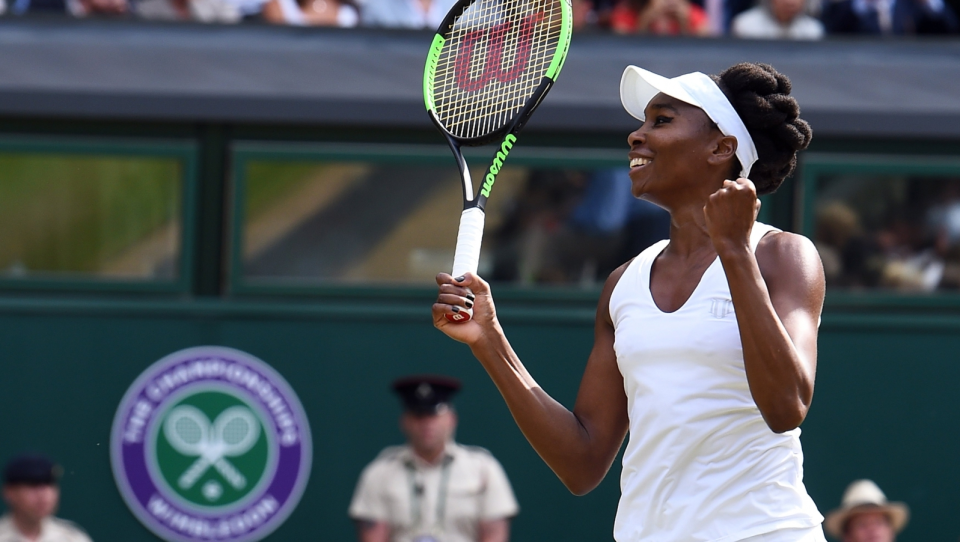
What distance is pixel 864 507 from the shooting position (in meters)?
5.09

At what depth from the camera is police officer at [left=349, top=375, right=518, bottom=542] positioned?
5059 millimetres

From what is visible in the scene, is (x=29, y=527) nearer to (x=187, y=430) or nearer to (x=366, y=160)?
(x=187, y=430)

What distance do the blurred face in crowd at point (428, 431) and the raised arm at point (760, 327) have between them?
309 centimetres

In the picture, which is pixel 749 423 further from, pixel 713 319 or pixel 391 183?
pixel 391 183

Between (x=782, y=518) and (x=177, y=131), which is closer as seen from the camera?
(x=782, y=518)

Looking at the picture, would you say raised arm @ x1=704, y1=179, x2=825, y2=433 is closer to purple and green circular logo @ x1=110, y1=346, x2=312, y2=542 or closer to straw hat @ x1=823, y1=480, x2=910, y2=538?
straw hat @ x1=823, y1=480, x2=910, y2=538

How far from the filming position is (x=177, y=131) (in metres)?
5.20

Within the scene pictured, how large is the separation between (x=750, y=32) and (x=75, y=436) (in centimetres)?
337

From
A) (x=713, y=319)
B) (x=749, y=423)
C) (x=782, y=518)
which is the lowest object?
(x=782, y=518)

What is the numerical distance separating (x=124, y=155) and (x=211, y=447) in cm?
116

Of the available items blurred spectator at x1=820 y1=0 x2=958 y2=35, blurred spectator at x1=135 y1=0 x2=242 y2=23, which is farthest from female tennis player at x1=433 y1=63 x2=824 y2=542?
blurred spectator at x1=820 y1=0 x2=958 y2=35

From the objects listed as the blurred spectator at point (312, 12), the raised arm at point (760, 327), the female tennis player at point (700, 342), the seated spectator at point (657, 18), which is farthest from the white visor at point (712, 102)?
the blurred spectator at point (312, 12)

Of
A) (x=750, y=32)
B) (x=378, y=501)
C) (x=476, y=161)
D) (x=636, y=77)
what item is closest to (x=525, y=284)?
(x=476, y=161)

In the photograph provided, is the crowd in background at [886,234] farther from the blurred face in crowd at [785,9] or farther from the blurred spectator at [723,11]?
the blurred spectator at [723,11]
